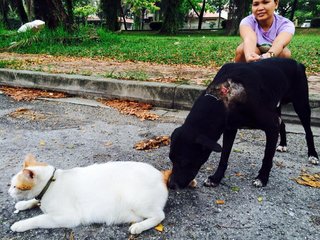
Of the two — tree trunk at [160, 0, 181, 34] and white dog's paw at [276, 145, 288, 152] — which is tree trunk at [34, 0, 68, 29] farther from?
tree trunk at [160, 0, 181, 34]

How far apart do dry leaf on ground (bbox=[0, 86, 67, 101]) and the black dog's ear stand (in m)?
4.12

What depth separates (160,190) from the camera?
244 cm

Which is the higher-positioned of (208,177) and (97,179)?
(97,179)

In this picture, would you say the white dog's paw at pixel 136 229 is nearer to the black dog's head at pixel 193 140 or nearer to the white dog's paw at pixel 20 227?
the black dog's head at pixel 193 140

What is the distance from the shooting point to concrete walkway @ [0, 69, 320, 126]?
518cm

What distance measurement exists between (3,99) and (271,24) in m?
4.52

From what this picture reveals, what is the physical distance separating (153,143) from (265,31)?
2.01m

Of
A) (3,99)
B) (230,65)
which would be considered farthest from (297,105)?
(3,99)

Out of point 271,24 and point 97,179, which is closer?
point 97,179

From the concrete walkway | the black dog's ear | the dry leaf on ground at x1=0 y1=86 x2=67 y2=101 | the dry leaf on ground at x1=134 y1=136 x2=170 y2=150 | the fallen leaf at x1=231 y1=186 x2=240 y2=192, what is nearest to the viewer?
the black dog's ear

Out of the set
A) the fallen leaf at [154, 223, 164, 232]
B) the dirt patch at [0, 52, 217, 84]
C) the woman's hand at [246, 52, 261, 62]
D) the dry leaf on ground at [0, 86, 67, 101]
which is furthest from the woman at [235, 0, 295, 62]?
the dry leaf on ground at [0, 86, 67, 101]

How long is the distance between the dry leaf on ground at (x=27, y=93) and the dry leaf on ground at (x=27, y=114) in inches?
27.6

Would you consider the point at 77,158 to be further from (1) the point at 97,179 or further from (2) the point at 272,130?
(2) the point at 272,130

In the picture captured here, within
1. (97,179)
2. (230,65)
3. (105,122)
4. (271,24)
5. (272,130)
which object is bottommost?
(105,122)
